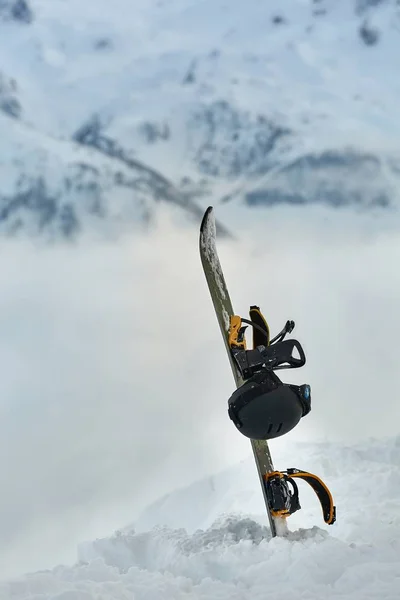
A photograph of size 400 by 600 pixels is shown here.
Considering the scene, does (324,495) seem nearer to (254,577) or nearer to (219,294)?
(254,577)

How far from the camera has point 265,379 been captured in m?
4.11

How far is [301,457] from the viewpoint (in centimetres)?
1045

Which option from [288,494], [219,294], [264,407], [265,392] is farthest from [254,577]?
[219,294]

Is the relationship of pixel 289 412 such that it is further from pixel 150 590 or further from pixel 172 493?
pixel 172 493

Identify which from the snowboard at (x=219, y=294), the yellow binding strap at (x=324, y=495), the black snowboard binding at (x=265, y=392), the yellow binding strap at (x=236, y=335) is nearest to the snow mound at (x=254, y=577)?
the yellow binding strap at (x=324, y=495)

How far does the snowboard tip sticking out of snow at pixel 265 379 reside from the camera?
13.3ft

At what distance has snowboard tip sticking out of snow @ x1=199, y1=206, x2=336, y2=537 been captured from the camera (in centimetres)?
407

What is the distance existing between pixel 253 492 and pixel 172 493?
2158 mm

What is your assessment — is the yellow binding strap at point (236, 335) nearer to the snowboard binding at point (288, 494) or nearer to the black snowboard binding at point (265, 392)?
the black snowboard binding at point (265, 392)

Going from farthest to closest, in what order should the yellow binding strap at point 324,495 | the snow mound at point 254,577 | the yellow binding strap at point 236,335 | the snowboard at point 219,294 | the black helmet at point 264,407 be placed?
the snowboard at point 219,294, the yellow binding strap at point 324,495, the yellow binding strap at point 236,335, the black helmet at point 264,407, the snow mound at point 254,577

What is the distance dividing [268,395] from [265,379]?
0.16 metres

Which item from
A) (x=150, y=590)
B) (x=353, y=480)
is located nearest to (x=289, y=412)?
(x=150, y=590)

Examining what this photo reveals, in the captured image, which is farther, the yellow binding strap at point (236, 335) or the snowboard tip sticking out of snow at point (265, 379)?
the yellow binding strap at point (236, 335)

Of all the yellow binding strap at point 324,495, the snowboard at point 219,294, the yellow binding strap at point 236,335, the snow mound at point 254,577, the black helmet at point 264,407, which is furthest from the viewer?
the snowboard at point 219,294
